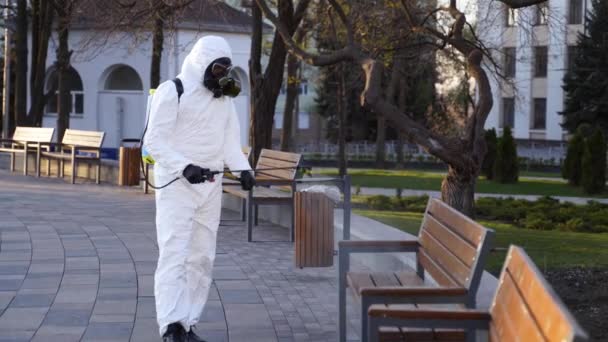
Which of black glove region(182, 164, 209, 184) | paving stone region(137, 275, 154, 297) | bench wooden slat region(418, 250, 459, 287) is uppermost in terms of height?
black glove region(182, 164, 209, 184)

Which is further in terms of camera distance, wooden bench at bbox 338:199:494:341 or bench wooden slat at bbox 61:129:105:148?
bench wooden slat at bbox 61:129:105:148

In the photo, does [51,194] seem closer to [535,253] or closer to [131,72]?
[535,253]

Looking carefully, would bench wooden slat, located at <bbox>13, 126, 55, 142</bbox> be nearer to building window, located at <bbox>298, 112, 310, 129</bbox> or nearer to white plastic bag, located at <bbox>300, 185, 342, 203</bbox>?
white plastic bag, located at <bbox>300, 185, 342, 203</bbox>

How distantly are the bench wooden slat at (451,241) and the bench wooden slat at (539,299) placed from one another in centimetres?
79

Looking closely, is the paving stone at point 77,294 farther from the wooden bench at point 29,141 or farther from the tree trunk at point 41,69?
the tree trunk at point 41,69

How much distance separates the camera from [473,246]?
16.8 ft

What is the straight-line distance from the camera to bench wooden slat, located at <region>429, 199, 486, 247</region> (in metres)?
5.10

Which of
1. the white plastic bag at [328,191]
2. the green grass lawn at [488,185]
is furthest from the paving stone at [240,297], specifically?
the green grass lawn at [488,185]

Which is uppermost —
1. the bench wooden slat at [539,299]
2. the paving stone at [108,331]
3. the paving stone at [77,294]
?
the bench wooden slat at [539,299]

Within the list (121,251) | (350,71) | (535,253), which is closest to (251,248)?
(121,251)

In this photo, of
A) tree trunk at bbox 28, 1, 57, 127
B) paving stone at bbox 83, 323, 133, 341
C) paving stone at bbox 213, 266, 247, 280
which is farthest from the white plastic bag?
tree trunk at bbox 28, 1, 57, 127

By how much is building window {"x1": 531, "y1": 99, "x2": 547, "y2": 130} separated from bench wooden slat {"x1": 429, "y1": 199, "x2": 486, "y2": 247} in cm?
5402

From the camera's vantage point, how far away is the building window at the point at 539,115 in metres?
59.0

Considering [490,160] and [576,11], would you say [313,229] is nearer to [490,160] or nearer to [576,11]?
[490,160]
